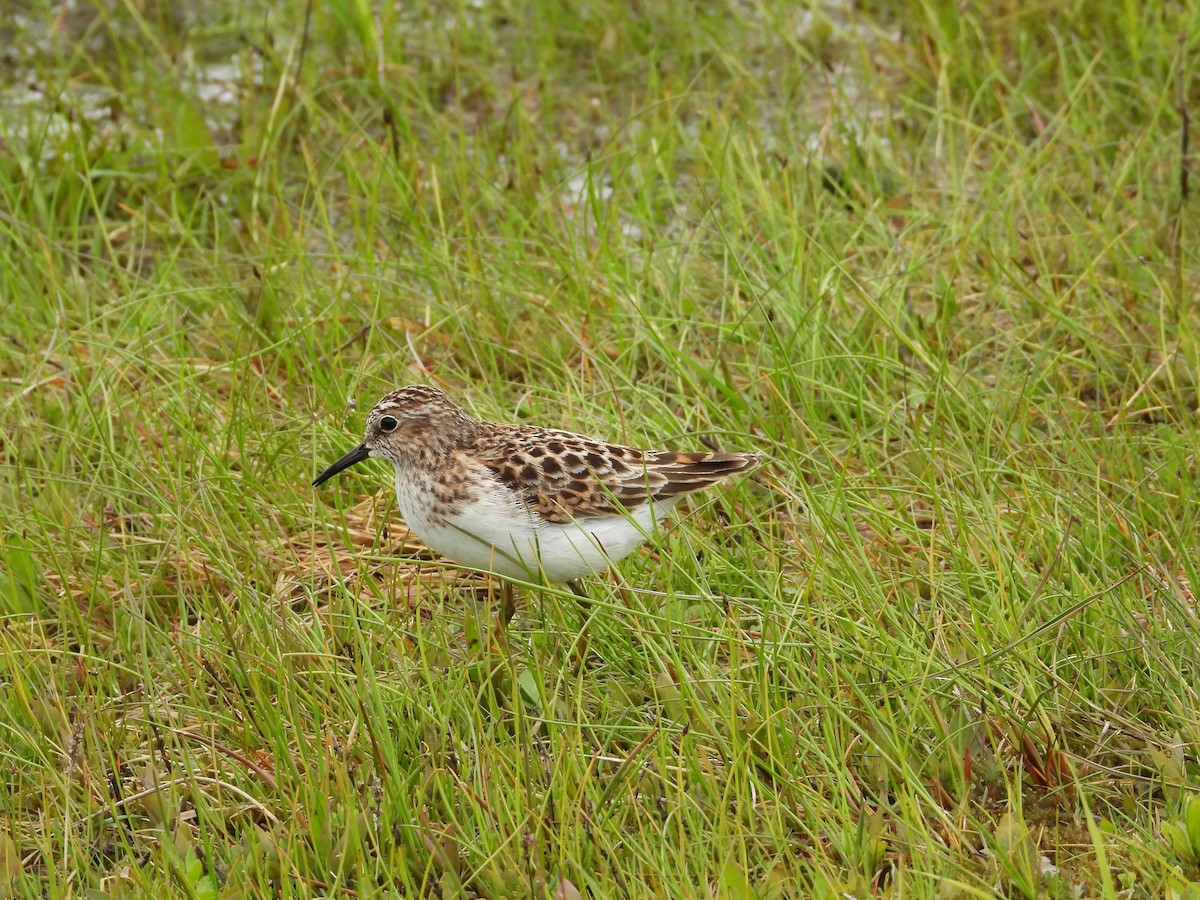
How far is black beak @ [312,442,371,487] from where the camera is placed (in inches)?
238

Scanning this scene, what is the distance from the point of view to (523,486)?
18.4ft

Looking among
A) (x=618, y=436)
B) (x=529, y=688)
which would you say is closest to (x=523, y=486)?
(x=529, y=688)

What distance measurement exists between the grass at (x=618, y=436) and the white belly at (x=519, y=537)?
229mm

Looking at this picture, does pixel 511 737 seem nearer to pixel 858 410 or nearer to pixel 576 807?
pixel 576 807

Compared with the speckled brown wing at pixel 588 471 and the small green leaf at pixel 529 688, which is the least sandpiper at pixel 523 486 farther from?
the small green leaf at pixel 529 688

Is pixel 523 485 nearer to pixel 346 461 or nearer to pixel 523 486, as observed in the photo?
pixel 523 486

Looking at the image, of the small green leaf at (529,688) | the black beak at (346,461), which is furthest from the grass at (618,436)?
the black beak at (346,461)

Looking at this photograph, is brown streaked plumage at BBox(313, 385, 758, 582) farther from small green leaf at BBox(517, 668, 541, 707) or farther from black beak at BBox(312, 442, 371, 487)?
small green leaf at BBox(517, 668, 541, 707)

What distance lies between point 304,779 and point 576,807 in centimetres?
93

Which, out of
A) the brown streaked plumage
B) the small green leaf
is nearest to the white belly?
the brown streaked plumage

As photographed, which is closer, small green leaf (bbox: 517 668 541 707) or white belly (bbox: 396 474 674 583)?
small green leaf (bbox: 517 668 541 707)

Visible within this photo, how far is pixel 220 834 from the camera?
4.98 m

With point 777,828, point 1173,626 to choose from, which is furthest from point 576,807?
point 1173,626

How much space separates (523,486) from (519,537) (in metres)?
0.21
